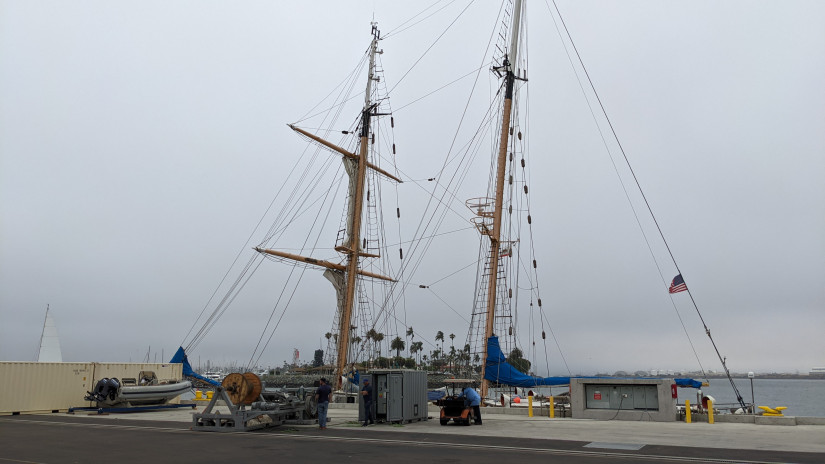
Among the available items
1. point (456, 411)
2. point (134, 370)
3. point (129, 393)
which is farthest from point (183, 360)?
point (456, 411)

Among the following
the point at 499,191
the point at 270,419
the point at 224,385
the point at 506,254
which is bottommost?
the point at 270,419

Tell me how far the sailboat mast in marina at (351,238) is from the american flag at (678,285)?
22468 millimetres

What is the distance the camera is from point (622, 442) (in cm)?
1620

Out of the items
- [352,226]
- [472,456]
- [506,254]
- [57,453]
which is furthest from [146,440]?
[352,226]

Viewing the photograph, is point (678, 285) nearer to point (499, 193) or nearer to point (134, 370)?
point (499, 193)

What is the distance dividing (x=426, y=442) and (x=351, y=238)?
28602 mm

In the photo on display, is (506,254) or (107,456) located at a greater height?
(506,254)

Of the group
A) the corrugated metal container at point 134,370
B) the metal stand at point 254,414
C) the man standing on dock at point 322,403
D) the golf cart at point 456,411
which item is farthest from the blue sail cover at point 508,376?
the corrugated metal container at point 134,370

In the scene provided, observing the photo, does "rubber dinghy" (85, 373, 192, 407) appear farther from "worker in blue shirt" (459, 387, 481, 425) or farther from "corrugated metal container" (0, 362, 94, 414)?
"worker in blue shirt" (459, 387, 481, 425)

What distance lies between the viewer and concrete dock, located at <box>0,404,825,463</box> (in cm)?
1356

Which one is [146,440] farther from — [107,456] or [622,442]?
[622,442]

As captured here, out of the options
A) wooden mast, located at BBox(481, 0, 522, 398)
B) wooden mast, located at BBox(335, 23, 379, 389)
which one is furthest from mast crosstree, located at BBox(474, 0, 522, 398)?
wooden mast, located at BBox(335, 23, 379, 389)

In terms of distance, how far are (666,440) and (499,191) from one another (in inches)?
670

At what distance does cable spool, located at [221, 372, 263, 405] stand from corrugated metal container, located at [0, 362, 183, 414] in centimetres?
1449
